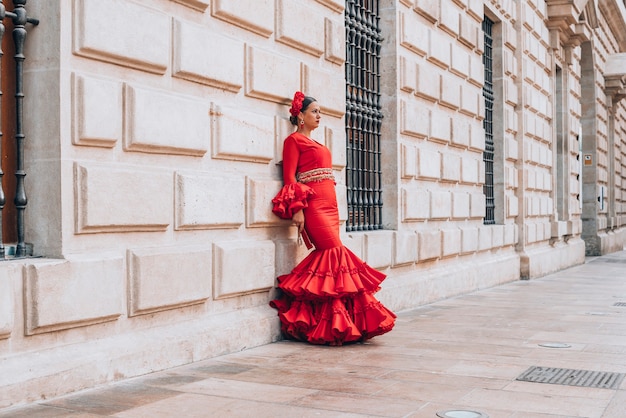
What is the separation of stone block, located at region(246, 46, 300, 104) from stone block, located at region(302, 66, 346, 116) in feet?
0.53

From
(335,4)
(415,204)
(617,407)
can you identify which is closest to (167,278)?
(617,407)

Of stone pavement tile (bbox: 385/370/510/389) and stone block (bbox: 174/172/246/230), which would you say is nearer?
stone pavement tile (bbox: 385/370/510/389)

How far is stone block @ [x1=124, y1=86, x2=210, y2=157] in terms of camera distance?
5.82m

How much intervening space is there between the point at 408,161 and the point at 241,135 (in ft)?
13.3

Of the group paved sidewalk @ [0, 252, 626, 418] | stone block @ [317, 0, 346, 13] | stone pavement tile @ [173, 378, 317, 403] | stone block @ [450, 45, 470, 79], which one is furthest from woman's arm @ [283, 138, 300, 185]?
stone block @ [450, 45, 470, 79]

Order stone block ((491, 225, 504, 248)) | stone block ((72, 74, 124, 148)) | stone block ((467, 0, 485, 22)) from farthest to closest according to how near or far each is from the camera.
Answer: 1. stone block ((491, 225, 504, 248))
2. stone block ((467, 0, 485, 22))
3. stone block ((72, 74, 124, 148))

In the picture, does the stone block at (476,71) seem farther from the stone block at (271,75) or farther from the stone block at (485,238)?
the stone block at (271,75)

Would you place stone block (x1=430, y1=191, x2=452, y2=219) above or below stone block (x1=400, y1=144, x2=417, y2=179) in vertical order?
below

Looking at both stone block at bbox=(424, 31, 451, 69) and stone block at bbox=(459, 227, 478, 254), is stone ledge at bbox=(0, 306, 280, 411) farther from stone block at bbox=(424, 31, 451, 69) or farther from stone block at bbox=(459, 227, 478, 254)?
stone block at bbox=(459, 227, 478, 254)

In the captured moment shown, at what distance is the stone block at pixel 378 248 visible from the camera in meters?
9.48

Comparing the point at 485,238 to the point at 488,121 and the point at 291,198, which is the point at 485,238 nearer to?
the point at 488,121

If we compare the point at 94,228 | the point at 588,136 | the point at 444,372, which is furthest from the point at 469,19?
the point at 588,136

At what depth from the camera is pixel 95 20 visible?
5496mm

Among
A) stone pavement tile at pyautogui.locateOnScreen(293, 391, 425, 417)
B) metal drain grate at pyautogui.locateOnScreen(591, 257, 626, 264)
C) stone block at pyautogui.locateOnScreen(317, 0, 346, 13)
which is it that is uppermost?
stone block at pyautogui.locateOnScreen(317, 0, 346, 13)
